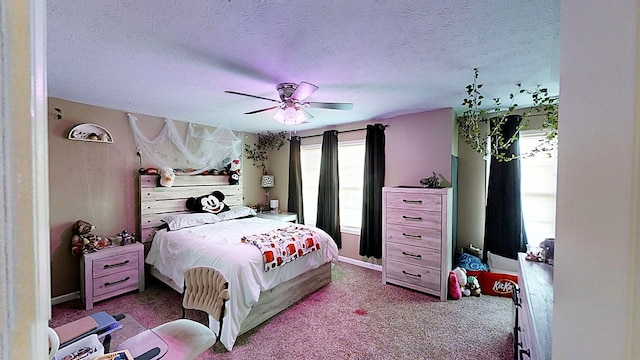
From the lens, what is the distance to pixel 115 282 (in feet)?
→ 9.54

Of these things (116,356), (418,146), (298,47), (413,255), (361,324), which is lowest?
(361,324)

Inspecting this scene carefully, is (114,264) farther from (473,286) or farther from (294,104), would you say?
(473,286)

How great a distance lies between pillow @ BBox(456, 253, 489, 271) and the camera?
3.18m

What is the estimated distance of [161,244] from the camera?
124 inches

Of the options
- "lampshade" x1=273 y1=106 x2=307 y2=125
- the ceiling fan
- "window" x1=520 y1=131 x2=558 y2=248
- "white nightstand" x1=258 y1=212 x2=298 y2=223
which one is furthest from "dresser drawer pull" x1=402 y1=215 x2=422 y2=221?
"white nightstand" x1=258 y1=212 x2=298 y2=223

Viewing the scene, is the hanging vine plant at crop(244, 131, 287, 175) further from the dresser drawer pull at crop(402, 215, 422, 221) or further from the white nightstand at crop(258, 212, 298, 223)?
the dresser drawer pull at crop(402, 215, 422, 221)

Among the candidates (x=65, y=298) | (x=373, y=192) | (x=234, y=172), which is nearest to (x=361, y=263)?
(x=373, y=192)

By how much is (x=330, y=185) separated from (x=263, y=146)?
172 cm

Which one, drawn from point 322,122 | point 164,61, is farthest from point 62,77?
point 322,122

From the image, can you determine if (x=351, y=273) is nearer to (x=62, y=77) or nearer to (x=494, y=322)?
(x=494, y=322)

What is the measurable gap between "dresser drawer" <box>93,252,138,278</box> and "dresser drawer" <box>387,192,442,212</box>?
10.7ft

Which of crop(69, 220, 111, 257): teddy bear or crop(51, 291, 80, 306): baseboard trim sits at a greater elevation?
crop(69, 220, 111, 257): teddy bear

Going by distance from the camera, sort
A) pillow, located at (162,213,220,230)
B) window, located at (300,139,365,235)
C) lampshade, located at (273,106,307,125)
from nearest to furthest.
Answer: lampshade, located at (273,106,307,125) → pillow, located at (162,213,220,230) → window, located at (300,139,365,235)

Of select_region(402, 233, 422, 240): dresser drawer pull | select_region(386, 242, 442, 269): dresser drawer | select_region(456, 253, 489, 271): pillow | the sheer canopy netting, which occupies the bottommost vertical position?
select_region(456, 253, 489, 271): pillow
